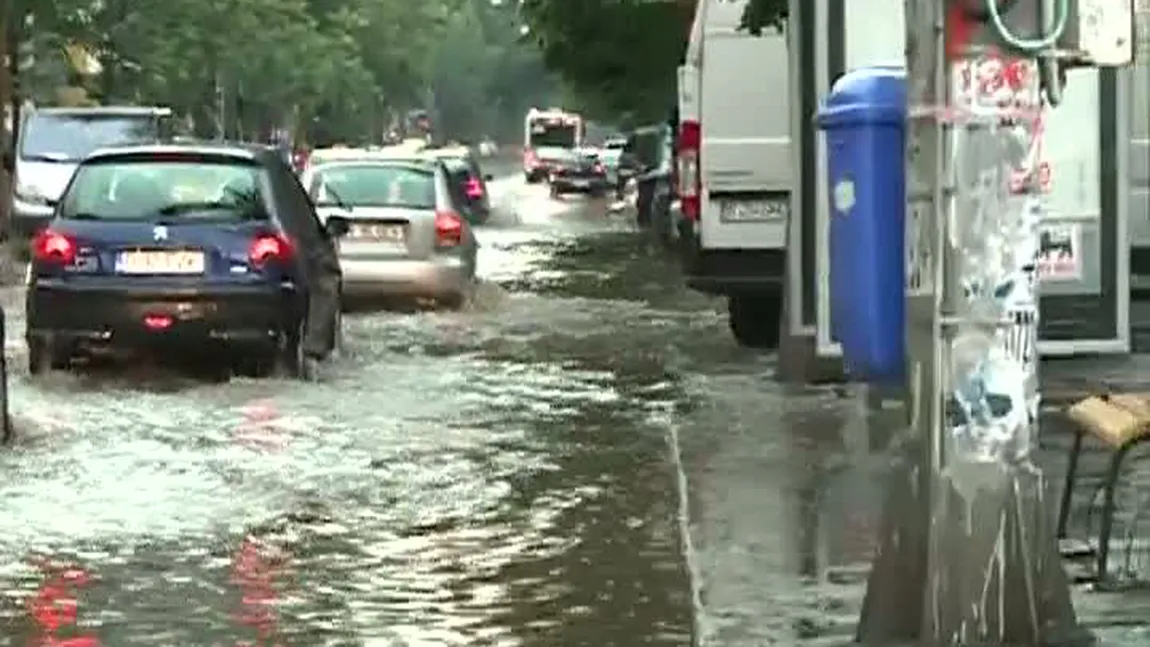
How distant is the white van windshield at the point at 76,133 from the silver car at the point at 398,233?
28.1ft

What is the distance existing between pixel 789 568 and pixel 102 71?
40180 millimetres

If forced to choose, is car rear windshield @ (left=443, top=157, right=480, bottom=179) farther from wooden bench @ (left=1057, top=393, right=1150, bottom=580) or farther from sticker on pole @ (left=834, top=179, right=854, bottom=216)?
sticker on pole @ (left=834, top=179, right=854, bottom=216)

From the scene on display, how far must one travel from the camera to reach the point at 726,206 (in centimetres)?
1875

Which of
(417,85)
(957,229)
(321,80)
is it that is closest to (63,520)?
(957,229)

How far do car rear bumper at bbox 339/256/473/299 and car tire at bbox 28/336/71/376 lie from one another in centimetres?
611

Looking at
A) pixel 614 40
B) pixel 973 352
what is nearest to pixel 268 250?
pixel 973 352

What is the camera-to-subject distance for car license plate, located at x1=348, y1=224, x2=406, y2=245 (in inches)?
893

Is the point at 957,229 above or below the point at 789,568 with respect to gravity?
above

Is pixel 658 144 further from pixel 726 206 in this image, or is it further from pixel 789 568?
pixel 789 568

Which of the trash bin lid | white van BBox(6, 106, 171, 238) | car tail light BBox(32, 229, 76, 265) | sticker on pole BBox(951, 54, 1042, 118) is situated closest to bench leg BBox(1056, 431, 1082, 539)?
the trash bin lid

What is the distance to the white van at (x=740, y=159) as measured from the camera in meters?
18.6

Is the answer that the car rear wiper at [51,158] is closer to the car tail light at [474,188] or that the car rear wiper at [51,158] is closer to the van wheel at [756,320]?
the car tail light at [474,188]

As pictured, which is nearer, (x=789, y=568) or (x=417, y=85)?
(x=789, y=568)

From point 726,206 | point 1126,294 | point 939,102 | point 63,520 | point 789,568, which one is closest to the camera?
point 939,102
